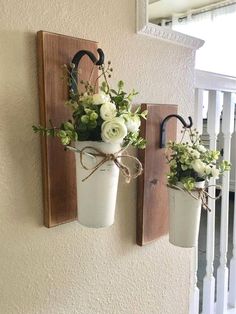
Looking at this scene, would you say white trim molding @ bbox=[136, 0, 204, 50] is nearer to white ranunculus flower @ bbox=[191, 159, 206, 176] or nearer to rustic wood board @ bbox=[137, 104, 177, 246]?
rustic wood board @ bbox=[137, 104, 177, 246]

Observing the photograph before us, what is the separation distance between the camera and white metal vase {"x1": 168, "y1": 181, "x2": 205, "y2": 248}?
2.88ft

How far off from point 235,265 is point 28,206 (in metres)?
1.22

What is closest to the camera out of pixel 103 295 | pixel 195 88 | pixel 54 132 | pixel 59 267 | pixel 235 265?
pixel 54 132

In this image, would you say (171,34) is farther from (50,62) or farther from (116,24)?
(50,62)

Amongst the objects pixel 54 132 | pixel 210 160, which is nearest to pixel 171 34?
pixel 210 160

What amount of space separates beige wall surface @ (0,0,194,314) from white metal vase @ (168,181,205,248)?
0.38ft

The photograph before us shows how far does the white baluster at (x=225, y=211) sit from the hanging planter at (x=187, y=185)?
46 centimetres

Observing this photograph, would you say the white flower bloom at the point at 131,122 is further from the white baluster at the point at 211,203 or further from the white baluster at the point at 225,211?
the white baluster at the point at 225,211

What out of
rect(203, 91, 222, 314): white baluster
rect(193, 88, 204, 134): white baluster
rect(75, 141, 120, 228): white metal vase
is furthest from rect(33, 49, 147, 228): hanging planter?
rect(203, 91, 222, 314): white baluster

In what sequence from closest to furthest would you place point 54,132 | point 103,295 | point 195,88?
point 54,132 < point 103,295 < point 195,88

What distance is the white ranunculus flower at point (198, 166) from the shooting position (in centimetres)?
85

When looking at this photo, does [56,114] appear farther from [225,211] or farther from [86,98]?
[225,211]

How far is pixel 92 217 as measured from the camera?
693 millimetres

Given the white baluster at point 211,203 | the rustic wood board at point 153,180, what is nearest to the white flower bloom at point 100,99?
the rustic wood board at point 153,180
